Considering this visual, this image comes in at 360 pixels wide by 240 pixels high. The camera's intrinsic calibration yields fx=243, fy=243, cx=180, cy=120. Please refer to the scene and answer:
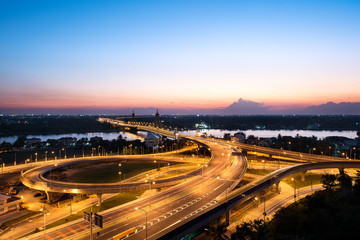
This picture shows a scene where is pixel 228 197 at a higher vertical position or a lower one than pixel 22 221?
higher

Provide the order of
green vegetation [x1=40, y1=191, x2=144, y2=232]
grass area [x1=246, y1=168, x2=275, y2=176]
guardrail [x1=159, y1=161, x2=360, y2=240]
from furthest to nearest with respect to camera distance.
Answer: grass area [x1=246, y1=168, x2=275, y2=176], green vegetation [x1=40, y1=191, x2=144, y2=232], guardrail [x1=159, y1=161, x2=360, y2=240]

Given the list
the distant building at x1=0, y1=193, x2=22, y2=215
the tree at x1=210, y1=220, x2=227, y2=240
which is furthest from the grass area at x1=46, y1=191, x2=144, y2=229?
the tree at x1=210, y1=220, x2=227, y2=240

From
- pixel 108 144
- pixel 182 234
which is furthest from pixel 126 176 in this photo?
pixel 108 144

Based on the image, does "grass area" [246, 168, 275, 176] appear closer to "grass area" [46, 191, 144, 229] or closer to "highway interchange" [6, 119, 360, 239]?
"highway interchange" [6, 119, 360, 239]

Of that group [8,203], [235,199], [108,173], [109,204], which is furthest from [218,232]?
[108,173]

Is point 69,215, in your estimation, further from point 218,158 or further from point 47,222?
point 218,158

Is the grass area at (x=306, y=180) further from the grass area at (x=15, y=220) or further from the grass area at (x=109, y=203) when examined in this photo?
the grass area at (x=15, y=220)
